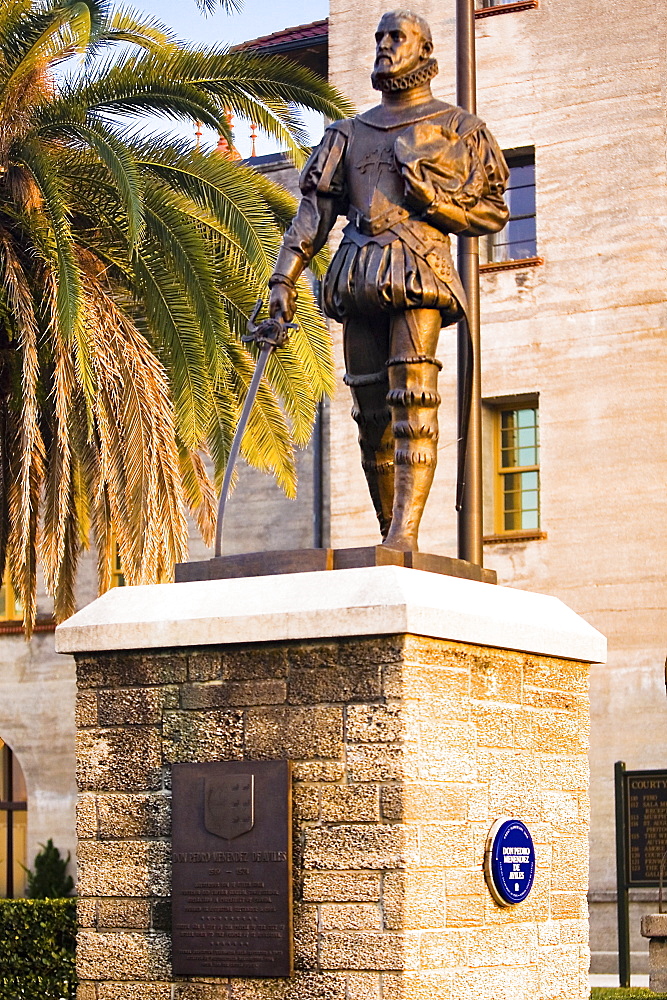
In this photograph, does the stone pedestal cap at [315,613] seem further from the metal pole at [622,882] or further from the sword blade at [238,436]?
the metal pole at [622,882]

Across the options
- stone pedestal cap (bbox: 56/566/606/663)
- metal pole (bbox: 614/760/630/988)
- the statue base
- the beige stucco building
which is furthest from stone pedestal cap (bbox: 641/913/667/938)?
the statue base

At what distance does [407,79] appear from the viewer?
8.91 metres

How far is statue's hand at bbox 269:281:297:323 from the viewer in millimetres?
8969

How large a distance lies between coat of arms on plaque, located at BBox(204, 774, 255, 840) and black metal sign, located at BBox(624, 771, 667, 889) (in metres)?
12.0

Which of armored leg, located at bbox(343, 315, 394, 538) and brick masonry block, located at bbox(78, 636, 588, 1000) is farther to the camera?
armored leg, located at bbox(343, 315, 394, 538)

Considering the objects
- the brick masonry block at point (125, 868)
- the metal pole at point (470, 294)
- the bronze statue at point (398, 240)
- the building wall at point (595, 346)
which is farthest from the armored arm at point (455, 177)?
the building wall at point (595, 346)

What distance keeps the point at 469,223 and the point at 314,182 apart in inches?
30.7

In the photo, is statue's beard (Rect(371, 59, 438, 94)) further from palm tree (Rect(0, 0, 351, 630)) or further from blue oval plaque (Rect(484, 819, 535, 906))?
palm tree (Rect(0, 0, 351, 630))

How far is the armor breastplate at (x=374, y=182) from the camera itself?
8.86 m

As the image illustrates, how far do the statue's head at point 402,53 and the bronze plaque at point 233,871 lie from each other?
3.28 meters

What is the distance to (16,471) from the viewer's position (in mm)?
16750

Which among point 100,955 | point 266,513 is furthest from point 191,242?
→ point 266,513

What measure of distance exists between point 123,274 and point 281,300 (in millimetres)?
8527

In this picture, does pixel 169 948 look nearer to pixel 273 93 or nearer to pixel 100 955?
pixel 100 955
